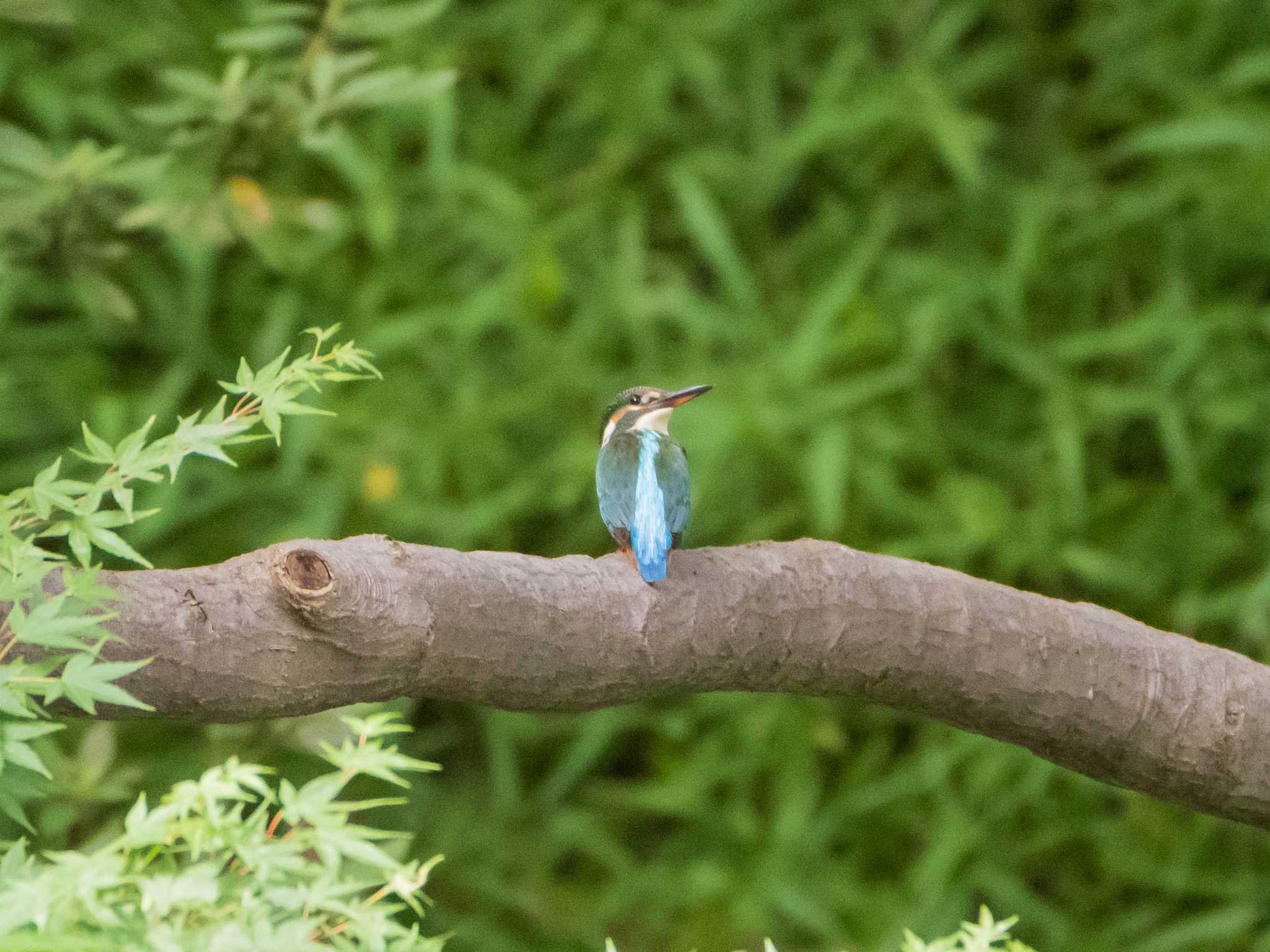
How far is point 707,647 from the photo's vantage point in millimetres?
1162

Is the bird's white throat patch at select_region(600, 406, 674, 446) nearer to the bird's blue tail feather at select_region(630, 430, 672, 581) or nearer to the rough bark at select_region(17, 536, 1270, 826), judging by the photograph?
the bird's blue tail feather at select_region(630, 430, 672, 581)

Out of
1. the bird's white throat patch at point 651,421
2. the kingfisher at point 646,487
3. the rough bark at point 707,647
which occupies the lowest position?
the rough bark at point 707,647

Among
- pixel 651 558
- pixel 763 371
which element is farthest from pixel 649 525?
Result: pixel 763 371

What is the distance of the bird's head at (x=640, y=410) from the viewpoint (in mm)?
1537

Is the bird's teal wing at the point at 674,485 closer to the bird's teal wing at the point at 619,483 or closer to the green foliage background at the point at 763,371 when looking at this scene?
the bird's teal wing at the point at 619,483

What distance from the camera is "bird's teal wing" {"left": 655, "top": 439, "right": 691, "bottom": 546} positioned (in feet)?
4.24

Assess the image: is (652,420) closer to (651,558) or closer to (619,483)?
(619,483)

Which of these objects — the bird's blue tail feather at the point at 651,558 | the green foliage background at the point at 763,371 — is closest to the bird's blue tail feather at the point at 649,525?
the bird's blue tail feather at the point at 651,558

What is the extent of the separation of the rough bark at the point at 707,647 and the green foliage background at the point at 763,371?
97 cm

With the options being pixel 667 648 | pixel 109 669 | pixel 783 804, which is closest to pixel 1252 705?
pixel 667 648

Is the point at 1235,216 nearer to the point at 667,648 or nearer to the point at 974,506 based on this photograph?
the point at 974,506

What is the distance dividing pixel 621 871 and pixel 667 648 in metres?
1.39

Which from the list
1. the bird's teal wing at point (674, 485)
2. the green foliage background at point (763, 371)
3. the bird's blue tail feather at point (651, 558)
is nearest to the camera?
the bird's blue tail feather at point (651, 558)

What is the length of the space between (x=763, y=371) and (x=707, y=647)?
1332 mm
